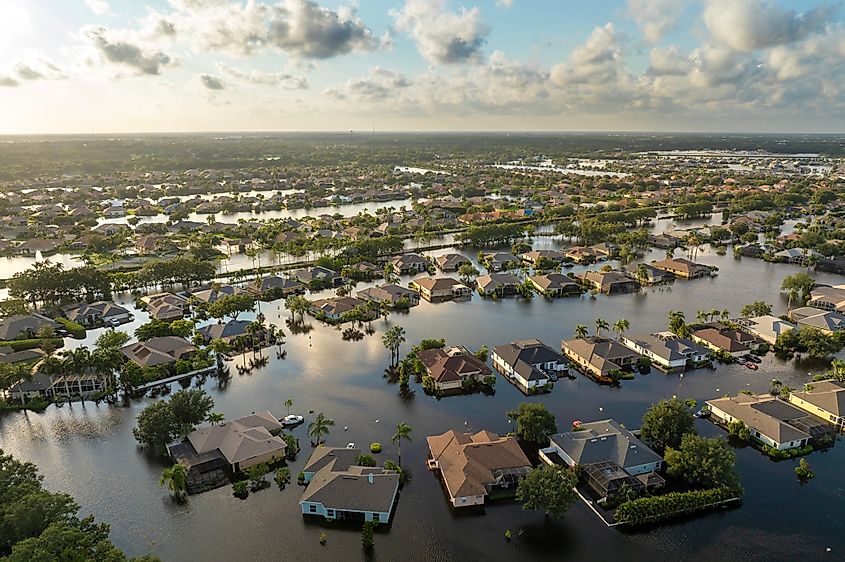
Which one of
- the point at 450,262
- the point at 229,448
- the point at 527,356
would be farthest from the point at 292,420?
the point at 450,262

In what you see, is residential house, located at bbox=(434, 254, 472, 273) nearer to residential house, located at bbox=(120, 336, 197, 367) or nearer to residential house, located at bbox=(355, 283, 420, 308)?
residential house, located at bbox=(355, 283, 420, 308)

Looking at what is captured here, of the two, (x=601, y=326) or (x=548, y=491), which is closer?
(x=548, y=491)

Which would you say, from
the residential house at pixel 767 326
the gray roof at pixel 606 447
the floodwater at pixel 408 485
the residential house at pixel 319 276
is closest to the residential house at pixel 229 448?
the floodwater at pixel 408 485

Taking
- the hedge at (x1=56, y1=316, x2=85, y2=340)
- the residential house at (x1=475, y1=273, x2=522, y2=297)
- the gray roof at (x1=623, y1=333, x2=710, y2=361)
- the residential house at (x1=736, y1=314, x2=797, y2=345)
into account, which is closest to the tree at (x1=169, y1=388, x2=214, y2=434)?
the hedge at (x1=56, y1=316, x2=85, y2=340)

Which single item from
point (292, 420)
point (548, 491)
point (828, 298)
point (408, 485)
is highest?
point (548, 491)

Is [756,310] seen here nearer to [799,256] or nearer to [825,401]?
[825,401]

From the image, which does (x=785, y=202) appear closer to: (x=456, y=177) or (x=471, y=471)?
(x=456, y=177)
